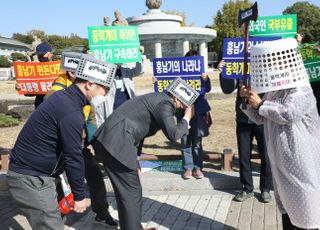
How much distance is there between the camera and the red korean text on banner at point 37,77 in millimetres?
6598

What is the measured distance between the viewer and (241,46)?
513cm

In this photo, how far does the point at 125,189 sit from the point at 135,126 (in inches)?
22.9

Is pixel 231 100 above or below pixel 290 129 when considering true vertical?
below

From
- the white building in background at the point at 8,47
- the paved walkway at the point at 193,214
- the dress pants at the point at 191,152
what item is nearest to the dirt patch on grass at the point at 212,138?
the dress pants at the point at 191,152

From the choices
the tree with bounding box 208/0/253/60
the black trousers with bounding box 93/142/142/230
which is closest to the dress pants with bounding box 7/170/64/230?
the black trousers with bounding box 93/142/142/230

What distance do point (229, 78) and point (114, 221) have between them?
2.31m

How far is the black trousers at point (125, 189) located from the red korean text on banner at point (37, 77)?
11.5 feet

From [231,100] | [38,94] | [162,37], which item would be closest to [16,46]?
[162,37]

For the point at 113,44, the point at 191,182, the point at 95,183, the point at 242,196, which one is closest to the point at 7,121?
the point at 113,44

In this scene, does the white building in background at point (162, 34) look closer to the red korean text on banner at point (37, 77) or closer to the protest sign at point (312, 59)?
the red korean text on banner at point (37, 77)

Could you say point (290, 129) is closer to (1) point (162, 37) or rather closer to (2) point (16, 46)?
(1) point (162, 37)

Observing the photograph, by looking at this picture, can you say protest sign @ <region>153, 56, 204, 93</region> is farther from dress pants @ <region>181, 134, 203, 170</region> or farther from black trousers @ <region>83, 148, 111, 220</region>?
black trousers @ <region>83, 148, 111, 220</region>

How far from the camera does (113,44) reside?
6078mm

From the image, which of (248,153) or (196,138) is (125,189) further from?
(196,138)
